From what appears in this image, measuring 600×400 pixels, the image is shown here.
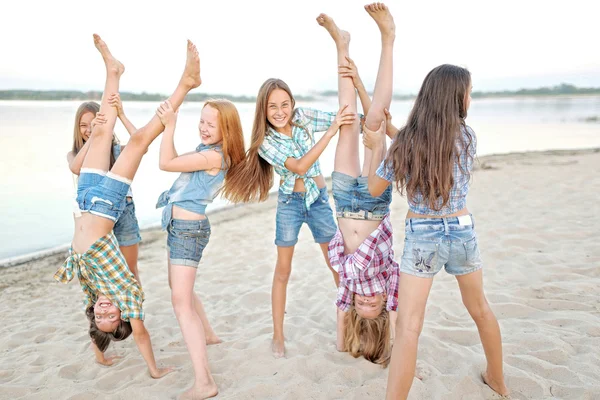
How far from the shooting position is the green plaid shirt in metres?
3.25

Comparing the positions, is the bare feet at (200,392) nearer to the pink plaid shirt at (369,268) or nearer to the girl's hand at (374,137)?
the pink plaid shirt at (369,268)

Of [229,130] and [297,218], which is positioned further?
[297,218]

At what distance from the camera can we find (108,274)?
10.8ft

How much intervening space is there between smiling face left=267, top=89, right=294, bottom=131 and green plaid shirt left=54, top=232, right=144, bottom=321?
143cm

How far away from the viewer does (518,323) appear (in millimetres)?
3904

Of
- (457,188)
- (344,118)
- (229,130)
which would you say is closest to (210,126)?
(229,130)

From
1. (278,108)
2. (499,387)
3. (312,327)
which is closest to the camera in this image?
(499,387)

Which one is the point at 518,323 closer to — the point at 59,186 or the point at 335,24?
the point at 335,24

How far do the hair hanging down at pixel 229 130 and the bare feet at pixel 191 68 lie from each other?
187mm

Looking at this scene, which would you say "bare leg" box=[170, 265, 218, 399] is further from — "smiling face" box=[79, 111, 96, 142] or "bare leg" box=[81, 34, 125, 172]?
"smiling face" box=[79, 111, 96, 142]

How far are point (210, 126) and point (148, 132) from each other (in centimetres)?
42

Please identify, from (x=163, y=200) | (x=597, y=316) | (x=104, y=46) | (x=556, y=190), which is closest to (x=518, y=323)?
(x=597, y=316)

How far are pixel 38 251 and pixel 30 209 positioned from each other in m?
2.34

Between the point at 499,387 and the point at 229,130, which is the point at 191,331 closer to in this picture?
the point at 229,130
